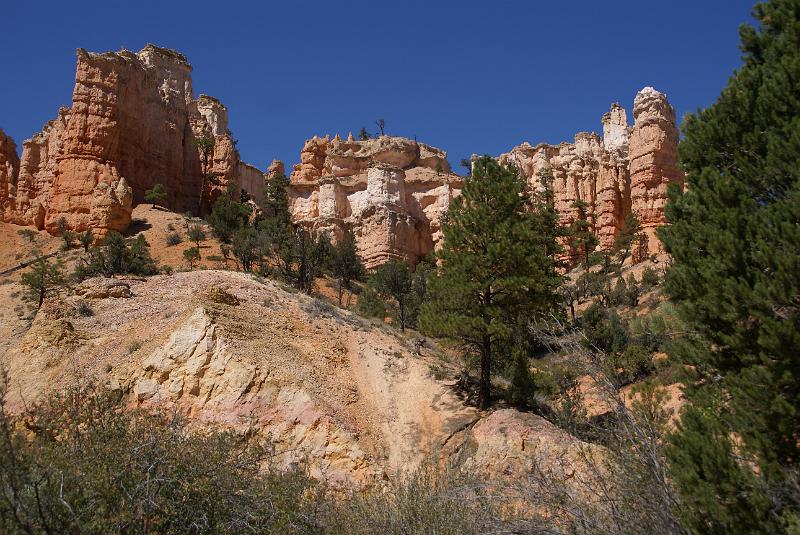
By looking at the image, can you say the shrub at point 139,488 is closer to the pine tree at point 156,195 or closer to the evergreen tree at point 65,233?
the evergreen tree at point 65,233

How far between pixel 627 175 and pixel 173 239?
112 ft

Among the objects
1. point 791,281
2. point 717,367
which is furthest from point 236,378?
point 791,281

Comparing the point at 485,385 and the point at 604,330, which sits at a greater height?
the point at 604,330

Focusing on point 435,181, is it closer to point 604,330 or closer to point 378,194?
point 378,194

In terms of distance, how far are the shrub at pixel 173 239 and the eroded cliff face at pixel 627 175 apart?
25174mm

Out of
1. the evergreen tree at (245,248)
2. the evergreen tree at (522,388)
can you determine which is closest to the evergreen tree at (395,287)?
the evergreen tree at (245,248)

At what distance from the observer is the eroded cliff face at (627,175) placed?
47.8m

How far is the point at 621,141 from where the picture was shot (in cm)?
6016

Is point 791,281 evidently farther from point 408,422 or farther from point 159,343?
point 159,343

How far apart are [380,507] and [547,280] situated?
9530mm

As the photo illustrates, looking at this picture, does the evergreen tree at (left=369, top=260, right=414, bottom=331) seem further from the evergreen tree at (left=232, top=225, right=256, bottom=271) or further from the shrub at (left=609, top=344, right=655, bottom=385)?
the shrub at (left=609, top=344, right=655, bottom=385)

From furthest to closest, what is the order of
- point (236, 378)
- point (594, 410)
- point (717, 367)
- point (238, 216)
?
point (238, 216)
point (594, 410)
point (236, 378)
point (717, 367)

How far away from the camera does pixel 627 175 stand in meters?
52.3

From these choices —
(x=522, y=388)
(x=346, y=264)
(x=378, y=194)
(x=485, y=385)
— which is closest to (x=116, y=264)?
(x=346, y=264)
